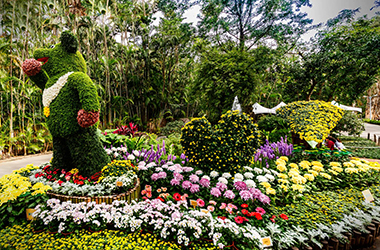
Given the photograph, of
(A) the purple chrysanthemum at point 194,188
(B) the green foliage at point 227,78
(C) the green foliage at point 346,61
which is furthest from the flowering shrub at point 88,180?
(C) the green foliage at point 346,61

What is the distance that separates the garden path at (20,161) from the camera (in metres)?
3.88

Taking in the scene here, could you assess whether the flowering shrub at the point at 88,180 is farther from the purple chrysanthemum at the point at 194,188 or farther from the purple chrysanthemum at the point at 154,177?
the purple chrysanthemum at the point at 194,188

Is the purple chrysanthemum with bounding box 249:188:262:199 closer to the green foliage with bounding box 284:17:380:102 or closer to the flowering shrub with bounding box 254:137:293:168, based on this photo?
the flowering shrub with bounding box 254:137:293:168

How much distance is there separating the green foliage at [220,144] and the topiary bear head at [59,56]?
77.2 inches

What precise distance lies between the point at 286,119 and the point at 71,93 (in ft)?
12.8

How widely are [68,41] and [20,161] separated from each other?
3.61 meters

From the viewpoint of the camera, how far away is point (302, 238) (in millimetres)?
1746

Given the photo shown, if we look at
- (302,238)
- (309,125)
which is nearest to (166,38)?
(309,125)

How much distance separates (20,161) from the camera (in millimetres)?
4449

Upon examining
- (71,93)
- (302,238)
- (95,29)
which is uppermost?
(95,29)

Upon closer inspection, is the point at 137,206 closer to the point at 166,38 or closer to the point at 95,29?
the point at 95,29

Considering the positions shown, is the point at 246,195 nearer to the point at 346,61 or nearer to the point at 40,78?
the point at 40,78

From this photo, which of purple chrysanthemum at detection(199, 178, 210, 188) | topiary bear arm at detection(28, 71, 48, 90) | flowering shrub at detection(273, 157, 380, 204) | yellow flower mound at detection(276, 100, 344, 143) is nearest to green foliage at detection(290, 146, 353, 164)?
flowering shrub at detection(273, 157, 380, 204)

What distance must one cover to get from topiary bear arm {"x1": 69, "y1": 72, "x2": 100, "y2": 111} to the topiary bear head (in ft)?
0.89
